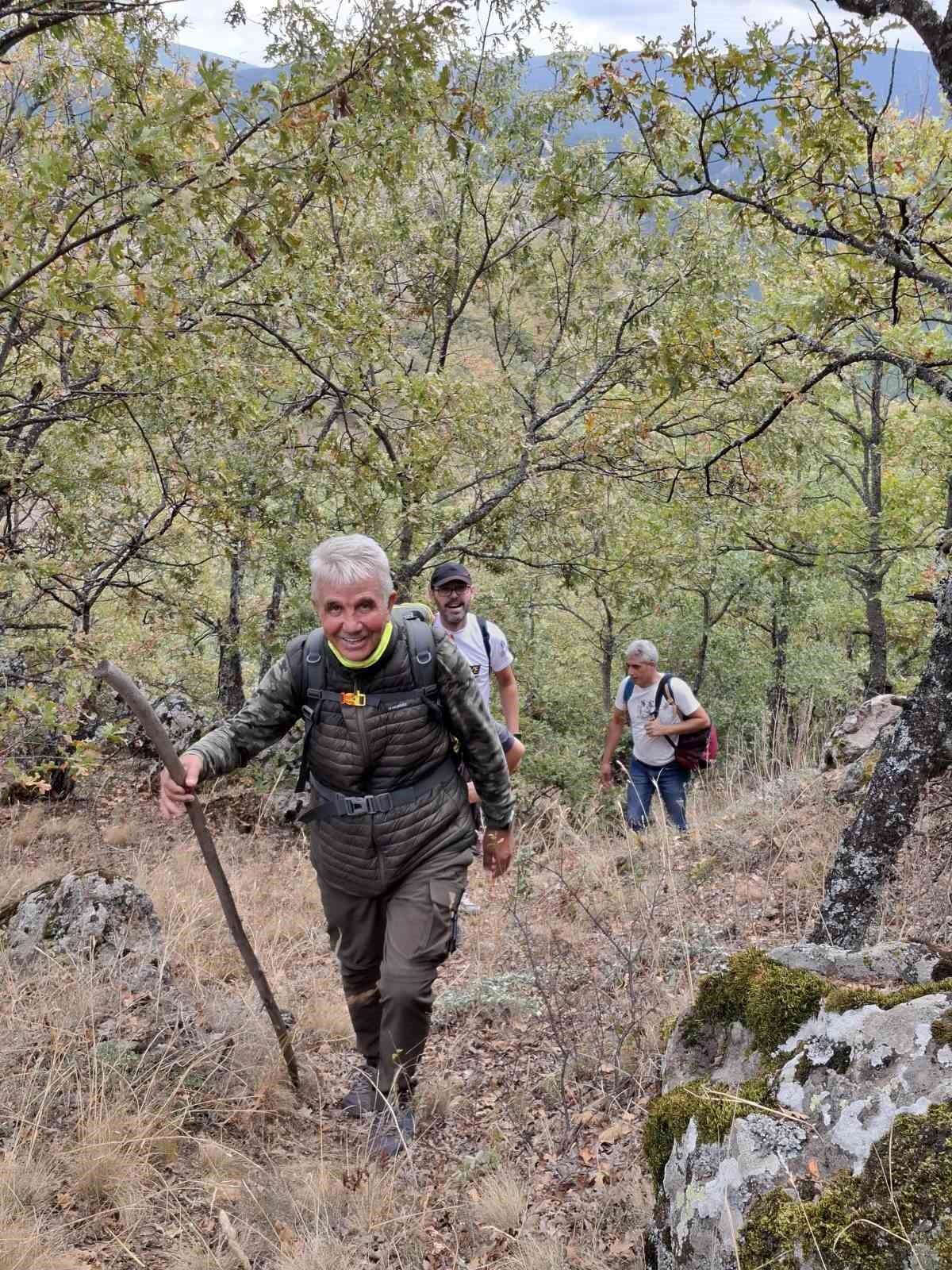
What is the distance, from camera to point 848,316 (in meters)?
4.45

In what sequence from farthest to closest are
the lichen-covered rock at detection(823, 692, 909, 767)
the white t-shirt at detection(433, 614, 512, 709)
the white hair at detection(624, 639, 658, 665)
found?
the lichen-covered rock at detection(823, 692, 909, 767) < the white hair at detection(624, 639, 658, 665) < the white t-shirt at detection(433, 614, 512, 709)

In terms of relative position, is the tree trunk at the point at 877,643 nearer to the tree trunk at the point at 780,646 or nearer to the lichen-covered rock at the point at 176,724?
the tree trunk at the point at 780,646

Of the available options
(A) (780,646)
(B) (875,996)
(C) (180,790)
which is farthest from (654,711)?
(A) (780,646)

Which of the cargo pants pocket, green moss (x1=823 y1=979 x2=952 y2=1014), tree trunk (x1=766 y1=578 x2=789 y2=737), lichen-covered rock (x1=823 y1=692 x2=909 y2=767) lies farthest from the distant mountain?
tree trunk (x1=766 y1=578 x2=789 y2=737)

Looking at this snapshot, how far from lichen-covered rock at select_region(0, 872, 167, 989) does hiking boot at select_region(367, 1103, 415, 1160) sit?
135cm

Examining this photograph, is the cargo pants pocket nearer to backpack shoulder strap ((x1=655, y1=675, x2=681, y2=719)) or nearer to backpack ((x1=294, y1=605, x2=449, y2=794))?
backpack ((x1=294, y1=605, x2=449, y2=794))

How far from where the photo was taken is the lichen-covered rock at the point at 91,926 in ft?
13.4

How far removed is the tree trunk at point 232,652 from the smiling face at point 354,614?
6471 mm

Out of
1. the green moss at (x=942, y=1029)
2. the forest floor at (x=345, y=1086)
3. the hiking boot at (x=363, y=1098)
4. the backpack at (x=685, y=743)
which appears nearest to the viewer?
the green moss at (x=942, y=1029)

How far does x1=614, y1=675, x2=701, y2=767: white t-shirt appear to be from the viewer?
692 centimetres

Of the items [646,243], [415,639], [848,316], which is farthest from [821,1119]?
[646,243]

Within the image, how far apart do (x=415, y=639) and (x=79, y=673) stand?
287 centimetres

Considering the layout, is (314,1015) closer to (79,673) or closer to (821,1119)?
(79,673)

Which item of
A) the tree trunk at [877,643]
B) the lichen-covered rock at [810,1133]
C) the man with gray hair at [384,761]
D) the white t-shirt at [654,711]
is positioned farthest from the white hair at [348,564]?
the tree trunk at [877,643]
